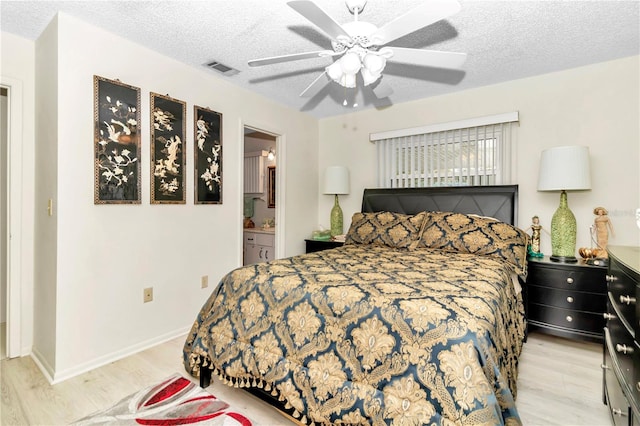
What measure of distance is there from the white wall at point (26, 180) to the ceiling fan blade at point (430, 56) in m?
2.67

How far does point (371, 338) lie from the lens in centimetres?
145

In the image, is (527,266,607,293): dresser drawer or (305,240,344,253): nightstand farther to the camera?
(305,240,344,253): nightstand

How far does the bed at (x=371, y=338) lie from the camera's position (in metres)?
1.27

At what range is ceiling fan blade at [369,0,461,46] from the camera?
1.42m

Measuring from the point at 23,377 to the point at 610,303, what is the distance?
3697 millimetres

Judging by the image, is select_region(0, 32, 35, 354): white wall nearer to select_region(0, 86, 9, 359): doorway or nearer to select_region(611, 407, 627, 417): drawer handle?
select_region(0, 86, 9, 359): doorway

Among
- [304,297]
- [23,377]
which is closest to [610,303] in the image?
[304,297]

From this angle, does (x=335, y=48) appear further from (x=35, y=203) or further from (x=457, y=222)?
(x=35, y=203)

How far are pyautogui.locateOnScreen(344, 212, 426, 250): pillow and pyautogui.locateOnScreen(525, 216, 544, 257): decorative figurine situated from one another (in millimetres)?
1006

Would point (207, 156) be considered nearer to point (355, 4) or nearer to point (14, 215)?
point (14, 215)

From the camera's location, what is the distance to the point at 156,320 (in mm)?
2740

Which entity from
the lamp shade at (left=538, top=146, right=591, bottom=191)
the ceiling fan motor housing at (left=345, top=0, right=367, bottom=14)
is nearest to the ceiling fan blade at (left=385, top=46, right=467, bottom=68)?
the ceiling fan motor housing at (left=345, top=0, right=367, bottom=14)

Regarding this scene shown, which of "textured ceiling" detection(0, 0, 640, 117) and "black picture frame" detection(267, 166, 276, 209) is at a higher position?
"textured ceiling" detection(0, 0, 640, 117)

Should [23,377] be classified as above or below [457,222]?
below
